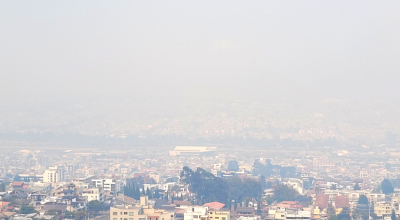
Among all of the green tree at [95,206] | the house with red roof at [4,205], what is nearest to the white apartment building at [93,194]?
the green tree at [95,206]

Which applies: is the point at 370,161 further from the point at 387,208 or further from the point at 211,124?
the point at 387,208

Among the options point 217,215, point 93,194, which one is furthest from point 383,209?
point 93,194

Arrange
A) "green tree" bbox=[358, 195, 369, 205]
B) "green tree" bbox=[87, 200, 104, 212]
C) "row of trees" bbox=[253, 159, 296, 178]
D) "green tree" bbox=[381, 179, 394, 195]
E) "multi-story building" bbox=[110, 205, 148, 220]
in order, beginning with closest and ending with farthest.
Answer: "multi-story building" bbox=[110, 205, 148, 220]
"green tree" bbox=[87, 200, 104, 212]
"green tree" bbox=[358, 195, 369, 205]
"green tree" bbox=[381, 179, 394, 195]
"row of trees" bbox=[253, 159, 296, 178]

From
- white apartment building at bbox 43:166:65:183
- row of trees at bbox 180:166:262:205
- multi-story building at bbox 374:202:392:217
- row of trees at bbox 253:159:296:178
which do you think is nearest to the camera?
multi-story building at bbox 374:202:392:217

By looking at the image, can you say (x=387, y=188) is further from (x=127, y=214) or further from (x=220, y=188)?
(x=127, y=214)

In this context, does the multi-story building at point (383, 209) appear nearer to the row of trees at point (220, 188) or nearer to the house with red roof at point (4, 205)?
the row of trees at point (220, 188)

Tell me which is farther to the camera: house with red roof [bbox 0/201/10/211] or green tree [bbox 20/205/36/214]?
house with red roof [bbox 0/201/10/211]

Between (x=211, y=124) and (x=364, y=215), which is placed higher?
(x=211, y=124)

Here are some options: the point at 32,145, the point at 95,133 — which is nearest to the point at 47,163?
the point at 32,145

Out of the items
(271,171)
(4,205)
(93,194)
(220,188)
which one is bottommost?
(4,205)

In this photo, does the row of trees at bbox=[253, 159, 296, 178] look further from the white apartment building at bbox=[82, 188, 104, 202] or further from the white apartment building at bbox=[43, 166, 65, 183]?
the white apartment building at bbox=[82, 188, 104, 202]

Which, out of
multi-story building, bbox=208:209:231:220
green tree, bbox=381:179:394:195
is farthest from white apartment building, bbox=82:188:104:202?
green tree, bbox=381:179:394:195
